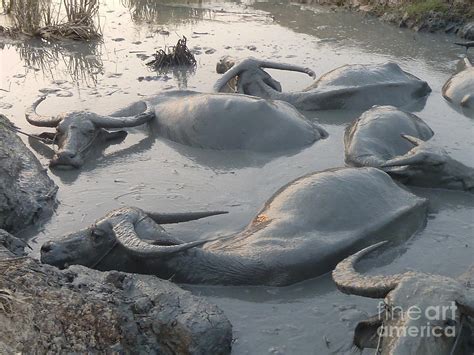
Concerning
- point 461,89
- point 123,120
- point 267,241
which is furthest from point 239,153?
point 461,89

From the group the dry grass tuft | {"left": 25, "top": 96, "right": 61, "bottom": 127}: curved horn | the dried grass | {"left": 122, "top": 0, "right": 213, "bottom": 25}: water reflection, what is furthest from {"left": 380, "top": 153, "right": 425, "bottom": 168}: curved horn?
{"left": 122, "top": 0, "right": 213, "bottom": 25}: water reflection

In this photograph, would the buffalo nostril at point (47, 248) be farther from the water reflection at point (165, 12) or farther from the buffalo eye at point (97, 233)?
the water reflection at point (165, 12)

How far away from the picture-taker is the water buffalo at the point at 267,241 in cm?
353

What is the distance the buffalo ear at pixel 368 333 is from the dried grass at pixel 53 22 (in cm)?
766

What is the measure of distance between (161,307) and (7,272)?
682mm

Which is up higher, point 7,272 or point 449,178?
point 7,272

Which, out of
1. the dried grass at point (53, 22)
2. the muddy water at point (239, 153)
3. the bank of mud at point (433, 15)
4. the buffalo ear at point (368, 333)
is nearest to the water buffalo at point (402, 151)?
the muddy water at point (239, 153)

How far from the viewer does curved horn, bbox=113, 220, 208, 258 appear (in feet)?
10.6

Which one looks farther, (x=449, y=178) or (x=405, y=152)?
(x=405, y=152)

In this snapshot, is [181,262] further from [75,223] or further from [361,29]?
[361,29]

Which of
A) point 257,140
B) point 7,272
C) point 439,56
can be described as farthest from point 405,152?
point 439,56

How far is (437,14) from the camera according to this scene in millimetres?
10094
